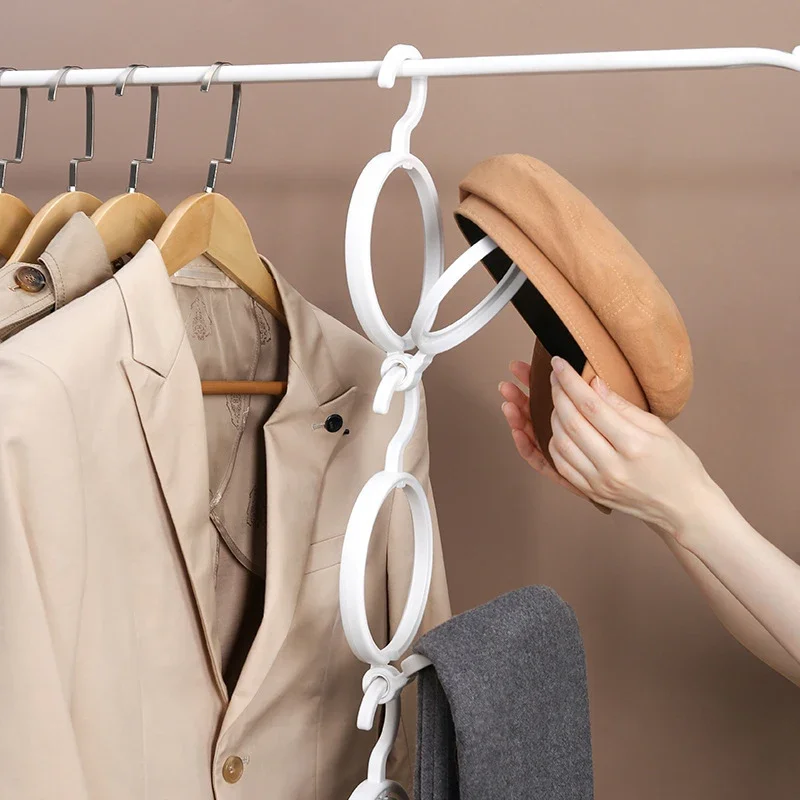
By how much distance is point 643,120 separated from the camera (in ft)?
3.88

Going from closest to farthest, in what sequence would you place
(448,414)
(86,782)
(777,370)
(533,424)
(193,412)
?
(86,782), (193,412), (533,424), (777,370), (448,414)

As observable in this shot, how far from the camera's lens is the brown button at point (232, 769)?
920mm

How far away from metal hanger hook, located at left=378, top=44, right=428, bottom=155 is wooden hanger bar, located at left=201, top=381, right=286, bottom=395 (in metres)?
0.34

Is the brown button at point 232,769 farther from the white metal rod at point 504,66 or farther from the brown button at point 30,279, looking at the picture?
the white metal rod at point 504,66

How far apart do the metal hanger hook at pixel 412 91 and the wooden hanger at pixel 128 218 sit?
28cm

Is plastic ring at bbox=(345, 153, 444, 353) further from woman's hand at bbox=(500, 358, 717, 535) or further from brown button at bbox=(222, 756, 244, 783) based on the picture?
brown button at bbox=(222, 756, 244, 783)

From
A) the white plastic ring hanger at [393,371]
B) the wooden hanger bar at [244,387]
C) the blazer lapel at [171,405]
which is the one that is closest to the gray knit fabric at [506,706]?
the white plastic ring hanger at [393,371]

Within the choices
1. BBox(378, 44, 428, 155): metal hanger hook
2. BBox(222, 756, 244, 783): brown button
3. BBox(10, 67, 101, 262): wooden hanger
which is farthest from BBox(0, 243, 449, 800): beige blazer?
BBox(378, 44, 428, 155): metal hanger hook

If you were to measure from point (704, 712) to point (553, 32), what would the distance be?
933 mm

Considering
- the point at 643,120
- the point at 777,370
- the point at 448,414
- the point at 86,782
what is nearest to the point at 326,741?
the point at 86,782

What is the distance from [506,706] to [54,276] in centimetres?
57

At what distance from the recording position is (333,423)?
3.34 feet

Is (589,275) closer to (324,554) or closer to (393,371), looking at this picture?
(393,371)

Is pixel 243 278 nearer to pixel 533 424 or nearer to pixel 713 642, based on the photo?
pixel 533 424
